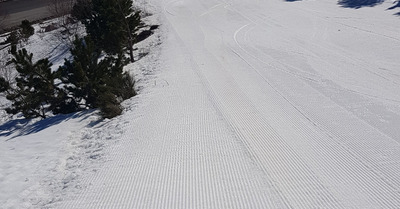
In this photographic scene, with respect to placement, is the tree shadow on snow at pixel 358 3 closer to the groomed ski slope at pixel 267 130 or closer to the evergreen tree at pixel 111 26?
the groomed ski slope at pixel 267 130

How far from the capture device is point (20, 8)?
154 feet

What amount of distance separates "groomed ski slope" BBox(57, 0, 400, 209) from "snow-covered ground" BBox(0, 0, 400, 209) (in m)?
0.03

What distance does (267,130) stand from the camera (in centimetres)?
864

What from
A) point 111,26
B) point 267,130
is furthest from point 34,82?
point 267,130

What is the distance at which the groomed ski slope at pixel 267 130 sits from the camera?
6.17 metres

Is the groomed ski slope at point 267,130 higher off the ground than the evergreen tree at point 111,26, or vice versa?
the evergreen tree at point 111,26

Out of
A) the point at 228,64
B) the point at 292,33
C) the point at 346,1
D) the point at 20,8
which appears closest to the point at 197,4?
the point at 346,1

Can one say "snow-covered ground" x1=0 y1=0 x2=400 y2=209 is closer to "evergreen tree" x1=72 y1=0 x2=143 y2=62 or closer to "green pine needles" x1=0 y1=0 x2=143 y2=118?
"green pine needles" x1=0 y1=0 x2=143 y2=118

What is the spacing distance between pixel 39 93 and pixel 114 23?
22.7 feet

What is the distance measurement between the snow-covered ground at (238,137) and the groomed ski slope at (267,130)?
0.11 ft

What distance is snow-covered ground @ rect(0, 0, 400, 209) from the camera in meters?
6.26

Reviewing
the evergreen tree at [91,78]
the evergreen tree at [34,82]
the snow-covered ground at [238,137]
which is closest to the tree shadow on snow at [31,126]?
the snow-covered ground at [238,137]

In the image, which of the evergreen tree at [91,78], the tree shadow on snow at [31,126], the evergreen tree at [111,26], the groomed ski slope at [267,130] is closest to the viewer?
the groomed ski slope at [267,130]

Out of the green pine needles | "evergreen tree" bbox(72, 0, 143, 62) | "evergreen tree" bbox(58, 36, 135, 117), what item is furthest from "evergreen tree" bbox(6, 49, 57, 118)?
"evergreen tree" bbox(72, 0, 143, 62)
